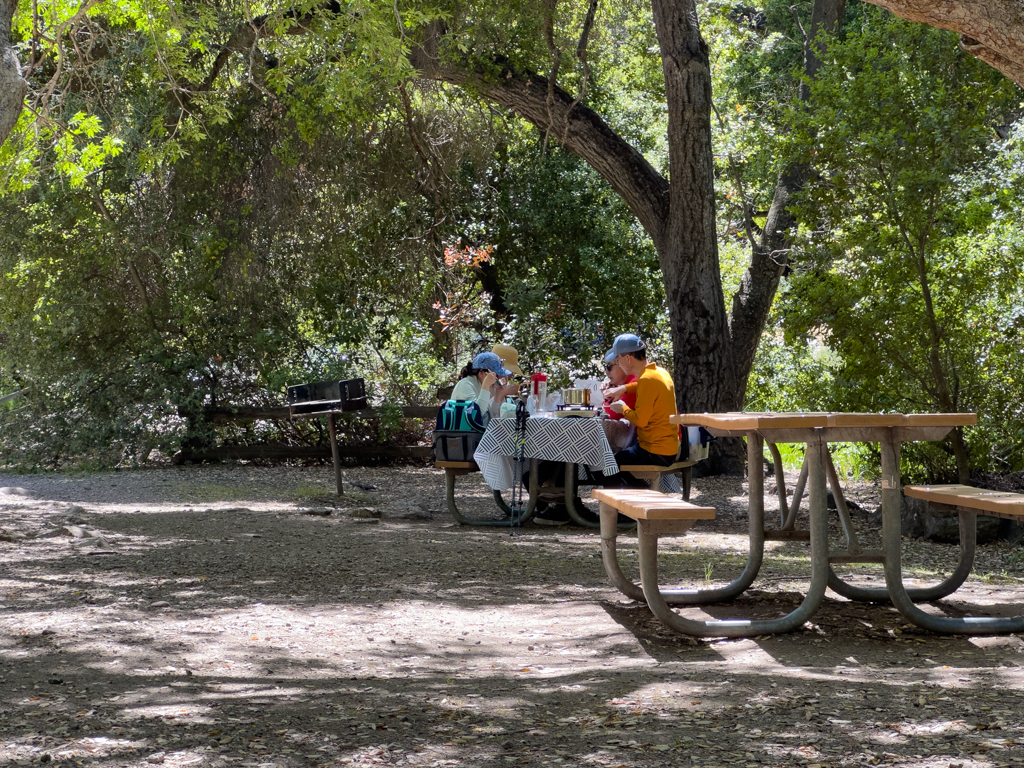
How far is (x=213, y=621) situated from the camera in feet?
16.0

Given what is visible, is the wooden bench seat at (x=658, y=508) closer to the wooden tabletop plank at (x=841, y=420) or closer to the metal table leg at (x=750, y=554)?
the metal table leg at (x=750, y=554)

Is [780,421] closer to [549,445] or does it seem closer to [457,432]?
[549,445]

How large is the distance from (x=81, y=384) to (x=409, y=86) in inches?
225

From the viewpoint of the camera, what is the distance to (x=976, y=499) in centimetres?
484

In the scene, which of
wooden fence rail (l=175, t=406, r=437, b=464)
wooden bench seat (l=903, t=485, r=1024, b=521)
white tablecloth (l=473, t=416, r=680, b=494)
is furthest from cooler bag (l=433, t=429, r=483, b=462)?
wooden fence rail (l=175, t=406, r=437, b=464)

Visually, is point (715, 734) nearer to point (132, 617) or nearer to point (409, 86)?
point (132, 617)

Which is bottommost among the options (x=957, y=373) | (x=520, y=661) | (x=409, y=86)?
(x=520, y=661)

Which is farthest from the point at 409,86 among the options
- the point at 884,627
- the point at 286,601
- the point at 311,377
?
the point at 884,627

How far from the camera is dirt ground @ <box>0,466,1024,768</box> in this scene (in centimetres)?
314

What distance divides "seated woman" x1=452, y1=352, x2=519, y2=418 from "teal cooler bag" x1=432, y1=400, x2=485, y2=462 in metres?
0.19

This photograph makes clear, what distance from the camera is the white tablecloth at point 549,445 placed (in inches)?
315

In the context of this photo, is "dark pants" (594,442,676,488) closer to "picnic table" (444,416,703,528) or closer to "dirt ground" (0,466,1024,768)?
"picnic table" (444,416,703,528)

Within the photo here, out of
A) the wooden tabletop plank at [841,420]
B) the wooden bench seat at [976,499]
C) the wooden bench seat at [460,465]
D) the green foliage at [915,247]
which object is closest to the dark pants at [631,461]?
the wooden bench seat at [460,465]

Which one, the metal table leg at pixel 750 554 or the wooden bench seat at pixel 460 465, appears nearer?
the metal table leg at pixel 750 554
